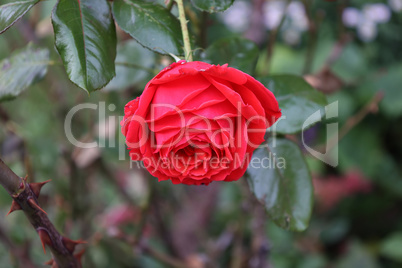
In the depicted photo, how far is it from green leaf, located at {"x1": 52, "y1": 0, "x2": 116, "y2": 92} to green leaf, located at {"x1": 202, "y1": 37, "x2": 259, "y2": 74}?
142 millimetres

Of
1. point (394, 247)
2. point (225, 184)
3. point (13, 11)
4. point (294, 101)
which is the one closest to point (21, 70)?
point (13, 11)

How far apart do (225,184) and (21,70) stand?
0.91m

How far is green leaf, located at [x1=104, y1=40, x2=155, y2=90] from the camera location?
75 centimetres

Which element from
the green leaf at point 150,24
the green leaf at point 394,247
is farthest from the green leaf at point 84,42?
the green leaf at point 394,247

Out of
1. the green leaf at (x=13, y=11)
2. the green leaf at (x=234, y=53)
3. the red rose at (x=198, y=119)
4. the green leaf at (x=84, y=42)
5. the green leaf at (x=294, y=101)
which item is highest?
the green leaf at (x=13, y=11)

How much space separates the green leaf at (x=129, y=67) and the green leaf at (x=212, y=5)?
287 millimetres

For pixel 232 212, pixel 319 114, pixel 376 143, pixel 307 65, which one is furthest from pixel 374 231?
pixel 319 114

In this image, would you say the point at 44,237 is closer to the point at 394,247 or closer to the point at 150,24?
the point at 150,24

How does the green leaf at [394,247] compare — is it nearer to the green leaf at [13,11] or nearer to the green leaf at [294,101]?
the green leaf at [294,101]

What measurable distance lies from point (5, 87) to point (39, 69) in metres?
0.05

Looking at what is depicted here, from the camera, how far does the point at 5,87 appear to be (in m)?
0.58

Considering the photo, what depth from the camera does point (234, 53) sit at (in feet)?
1.82

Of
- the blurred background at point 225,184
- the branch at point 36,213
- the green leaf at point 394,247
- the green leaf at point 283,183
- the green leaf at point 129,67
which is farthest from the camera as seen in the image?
the green leaf at point 394,247

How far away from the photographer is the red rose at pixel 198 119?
15.1 inches
